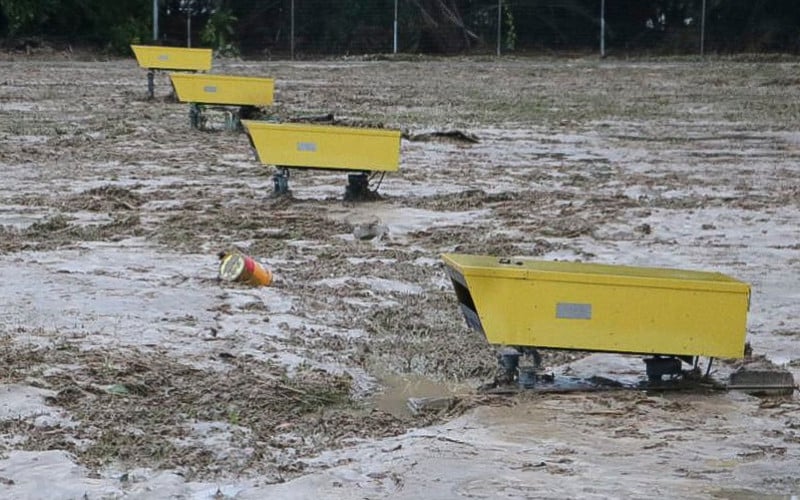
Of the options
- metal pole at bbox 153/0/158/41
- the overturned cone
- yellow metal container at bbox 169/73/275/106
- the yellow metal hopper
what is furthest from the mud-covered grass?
metal pole at bbox 153/0/158/41

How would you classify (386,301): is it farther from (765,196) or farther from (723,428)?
(765,196)

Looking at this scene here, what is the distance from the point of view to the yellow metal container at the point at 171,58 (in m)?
22.4

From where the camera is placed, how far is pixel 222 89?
58.9 feet

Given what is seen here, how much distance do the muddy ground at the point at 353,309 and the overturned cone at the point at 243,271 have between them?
0.54 ft

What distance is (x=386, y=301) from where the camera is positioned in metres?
8.73

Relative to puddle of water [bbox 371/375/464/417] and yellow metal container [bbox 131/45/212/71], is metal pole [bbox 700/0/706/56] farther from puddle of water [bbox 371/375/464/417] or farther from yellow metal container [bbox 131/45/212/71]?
puddle of water [bbox 371/375/464/417]

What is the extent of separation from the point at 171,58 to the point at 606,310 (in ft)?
56.0

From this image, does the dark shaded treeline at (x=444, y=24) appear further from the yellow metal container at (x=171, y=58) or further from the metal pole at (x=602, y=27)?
the yellow metal container at (x=171, y=58)

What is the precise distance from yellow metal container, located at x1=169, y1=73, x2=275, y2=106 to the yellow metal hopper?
5.76m

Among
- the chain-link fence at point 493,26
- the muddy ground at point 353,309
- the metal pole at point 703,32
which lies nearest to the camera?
the muddy ground at point 353,309

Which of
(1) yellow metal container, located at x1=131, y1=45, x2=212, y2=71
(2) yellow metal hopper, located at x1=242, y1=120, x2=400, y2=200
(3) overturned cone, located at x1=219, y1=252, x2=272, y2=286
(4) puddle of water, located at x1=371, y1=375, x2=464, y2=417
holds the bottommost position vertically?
(4) puddle of water, located at x1=371, y1=375, x2=464, y2=417

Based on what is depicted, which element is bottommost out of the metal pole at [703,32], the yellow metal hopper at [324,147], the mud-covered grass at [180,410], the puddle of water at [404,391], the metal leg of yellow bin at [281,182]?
the puddle of water at [404,391]

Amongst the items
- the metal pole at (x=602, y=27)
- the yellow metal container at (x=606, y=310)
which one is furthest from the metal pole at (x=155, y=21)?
the yellow metal container at (x=606, y=310)

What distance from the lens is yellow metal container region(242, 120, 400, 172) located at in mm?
12055
